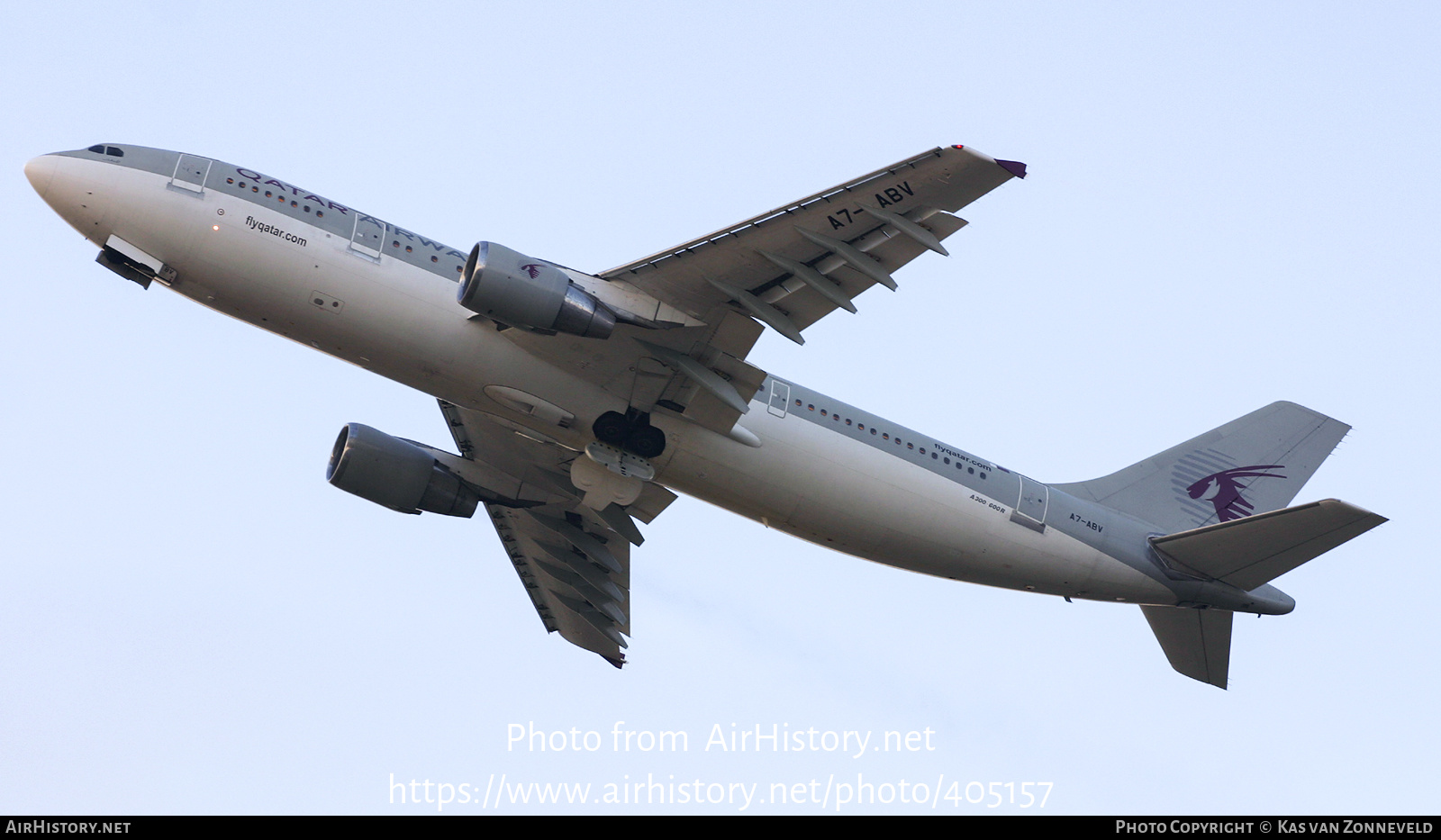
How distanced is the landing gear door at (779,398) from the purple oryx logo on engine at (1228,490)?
43.5ft

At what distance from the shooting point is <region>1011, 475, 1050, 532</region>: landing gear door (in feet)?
113

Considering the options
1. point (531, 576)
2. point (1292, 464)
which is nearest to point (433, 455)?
point (531, 576)

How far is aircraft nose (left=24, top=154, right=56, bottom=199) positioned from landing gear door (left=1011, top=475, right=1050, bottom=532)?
24600mm

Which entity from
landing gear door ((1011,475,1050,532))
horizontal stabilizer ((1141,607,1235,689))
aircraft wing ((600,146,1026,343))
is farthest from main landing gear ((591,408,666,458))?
horizontal stabilizer ((1141,607,1235,689))

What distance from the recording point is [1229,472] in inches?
1517

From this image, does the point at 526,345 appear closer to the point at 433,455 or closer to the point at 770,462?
the point at 770,462

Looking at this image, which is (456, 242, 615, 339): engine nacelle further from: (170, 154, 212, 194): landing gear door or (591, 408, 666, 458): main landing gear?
(170, 154, 212, 194): landing gear door

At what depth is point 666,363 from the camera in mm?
30734

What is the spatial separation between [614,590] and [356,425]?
962cm

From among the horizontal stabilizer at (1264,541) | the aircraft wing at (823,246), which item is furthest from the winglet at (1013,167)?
the horizontal stabilizer at (1264,541)

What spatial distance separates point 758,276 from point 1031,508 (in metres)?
10.6

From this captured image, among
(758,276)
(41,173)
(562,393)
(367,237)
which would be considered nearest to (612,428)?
(562,393)

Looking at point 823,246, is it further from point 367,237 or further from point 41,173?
point 41,173

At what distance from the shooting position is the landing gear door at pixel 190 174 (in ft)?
95.5
